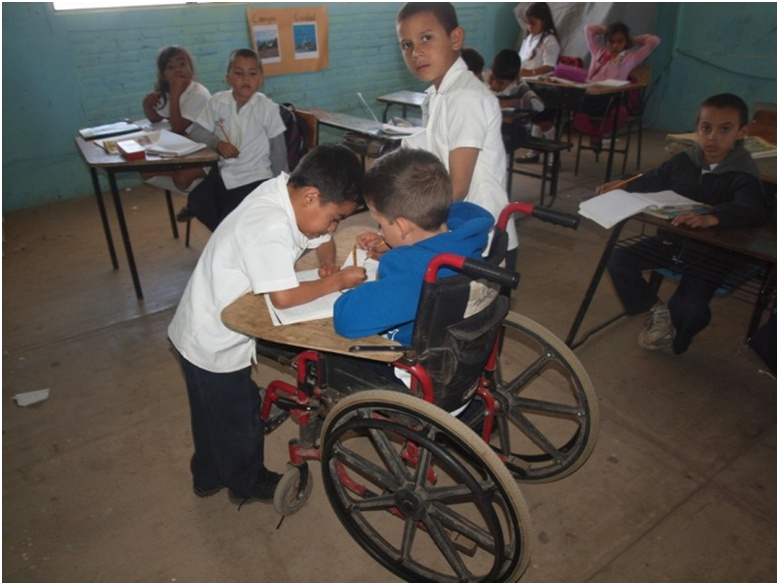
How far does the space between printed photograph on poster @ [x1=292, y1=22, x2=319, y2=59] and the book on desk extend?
12.3ft

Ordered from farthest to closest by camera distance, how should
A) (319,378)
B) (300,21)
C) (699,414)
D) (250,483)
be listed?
(300,21)
(699,414)
(250,483)
(319,378)

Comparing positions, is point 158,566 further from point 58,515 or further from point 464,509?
point 464,509

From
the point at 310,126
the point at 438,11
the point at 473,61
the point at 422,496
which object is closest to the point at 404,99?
the point at 473,61

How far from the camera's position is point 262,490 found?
183cm

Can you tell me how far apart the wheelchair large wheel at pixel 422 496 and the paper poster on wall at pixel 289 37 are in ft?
14.1

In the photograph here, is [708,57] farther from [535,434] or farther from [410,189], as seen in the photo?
[410,189]

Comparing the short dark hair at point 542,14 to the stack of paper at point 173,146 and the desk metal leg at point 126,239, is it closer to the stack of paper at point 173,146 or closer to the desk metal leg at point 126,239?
the stack of paper at point 173,146

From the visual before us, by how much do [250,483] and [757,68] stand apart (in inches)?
238

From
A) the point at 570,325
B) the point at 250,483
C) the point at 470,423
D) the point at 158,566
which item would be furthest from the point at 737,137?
the point at 158,566

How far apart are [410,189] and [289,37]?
14.2ft

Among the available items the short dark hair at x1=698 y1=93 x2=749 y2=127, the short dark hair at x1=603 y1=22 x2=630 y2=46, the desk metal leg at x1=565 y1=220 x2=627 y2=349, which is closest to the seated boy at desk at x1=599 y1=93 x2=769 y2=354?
the short dark hair at x1=698 y1=93 x2=749 y2=127

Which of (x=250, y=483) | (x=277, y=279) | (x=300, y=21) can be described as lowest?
(x=250, y=483)

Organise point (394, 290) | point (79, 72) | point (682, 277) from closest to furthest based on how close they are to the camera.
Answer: point (394, 290)
point (682, 277)
point (79, 72)

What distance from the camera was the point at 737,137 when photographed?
238cm
